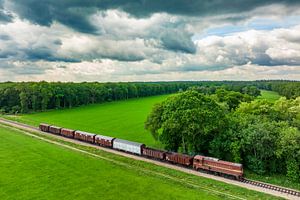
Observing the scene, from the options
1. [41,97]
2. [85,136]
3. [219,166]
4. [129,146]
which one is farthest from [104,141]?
[41,97]

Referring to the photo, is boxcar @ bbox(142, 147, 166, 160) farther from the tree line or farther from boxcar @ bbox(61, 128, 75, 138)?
the tree line

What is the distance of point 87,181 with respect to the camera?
39.5 metres

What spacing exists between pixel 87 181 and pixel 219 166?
2182 cm

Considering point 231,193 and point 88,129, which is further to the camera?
point 88,129

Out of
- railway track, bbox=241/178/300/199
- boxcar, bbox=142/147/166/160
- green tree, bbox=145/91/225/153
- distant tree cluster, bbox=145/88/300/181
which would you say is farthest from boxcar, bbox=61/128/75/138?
railway track, bbox=241/178/300/199

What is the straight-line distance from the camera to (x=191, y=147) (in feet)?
174

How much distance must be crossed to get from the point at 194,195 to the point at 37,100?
4280 inches

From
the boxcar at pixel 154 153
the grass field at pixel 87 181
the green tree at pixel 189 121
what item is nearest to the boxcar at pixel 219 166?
the grass field at pixel 87 181

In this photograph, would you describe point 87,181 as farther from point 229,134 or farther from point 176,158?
point 229,134

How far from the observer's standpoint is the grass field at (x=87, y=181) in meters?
35.0

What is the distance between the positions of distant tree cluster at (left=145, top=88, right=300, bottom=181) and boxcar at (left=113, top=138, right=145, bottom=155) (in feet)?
16.8

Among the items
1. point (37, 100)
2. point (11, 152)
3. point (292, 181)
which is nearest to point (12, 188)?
point (11, 152)

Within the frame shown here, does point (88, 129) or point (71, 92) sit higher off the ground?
point (71, 92)

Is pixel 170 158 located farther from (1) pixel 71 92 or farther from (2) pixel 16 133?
(1) pixel 71 92
